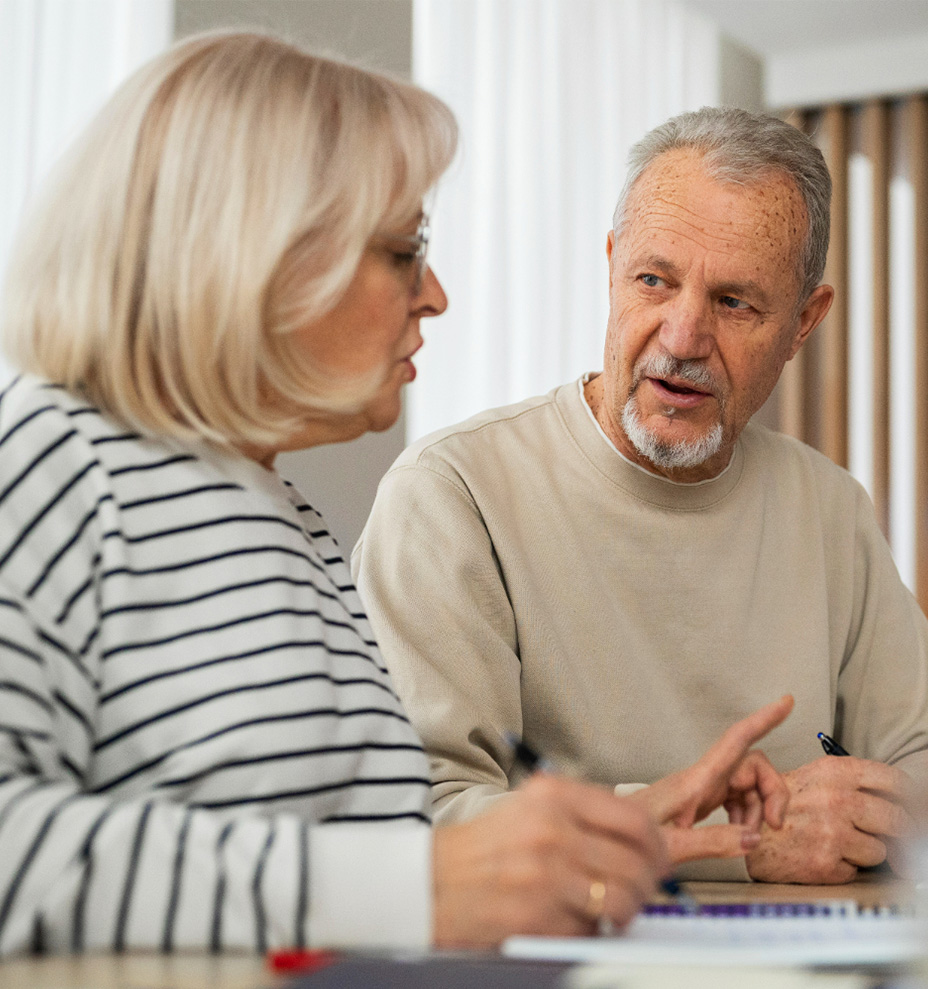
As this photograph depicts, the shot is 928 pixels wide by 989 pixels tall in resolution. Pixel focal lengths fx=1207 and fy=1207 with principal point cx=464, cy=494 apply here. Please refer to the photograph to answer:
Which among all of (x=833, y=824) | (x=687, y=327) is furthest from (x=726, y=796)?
(x=687, y=327)

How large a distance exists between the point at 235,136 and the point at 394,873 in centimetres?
54

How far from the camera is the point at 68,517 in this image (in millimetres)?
808

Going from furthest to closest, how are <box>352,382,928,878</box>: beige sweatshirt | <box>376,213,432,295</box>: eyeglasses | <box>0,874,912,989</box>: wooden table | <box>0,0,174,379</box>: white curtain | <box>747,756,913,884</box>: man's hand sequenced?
1. <box>0,0,174,379</box>: white curtain
2. <box>352,382,928,878</box>: beige sweatshirt
3. <box>747,756,913,884</box>: man's hand
4. <box>376,213,432,295</box>: eyeglasses
5. <box>0,874,912,989</box>: wooden table

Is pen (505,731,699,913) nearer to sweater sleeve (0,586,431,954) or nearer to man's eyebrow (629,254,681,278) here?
sweater sleeve (0,586,431,954)

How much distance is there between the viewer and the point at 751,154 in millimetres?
1712

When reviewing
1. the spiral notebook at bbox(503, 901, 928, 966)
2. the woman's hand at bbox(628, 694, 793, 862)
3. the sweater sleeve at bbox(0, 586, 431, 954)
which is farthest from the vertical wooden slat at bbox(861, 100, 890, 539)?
the sweater sleeve at bbox(0, 586, 431, 954)

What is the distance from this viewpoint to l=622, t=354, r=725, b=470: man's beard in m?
1.69

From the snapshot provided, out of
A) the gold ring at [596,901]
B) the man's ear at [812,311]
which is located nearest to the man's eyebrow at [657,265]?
the man's ear at [812,311]

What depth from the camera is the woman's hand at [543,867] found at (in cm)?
74

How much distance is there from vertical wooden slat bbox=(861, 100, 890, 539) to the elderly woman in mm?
4069

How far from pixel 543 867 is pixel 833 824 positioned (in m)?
0.72

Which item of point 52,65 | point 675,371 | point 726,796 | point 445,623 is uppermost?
point 52,65

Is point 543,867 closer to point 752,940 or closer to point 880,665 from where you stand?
point 752,940

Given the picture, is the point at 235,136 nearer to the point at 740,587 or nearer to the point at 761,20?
the point at 740,587
